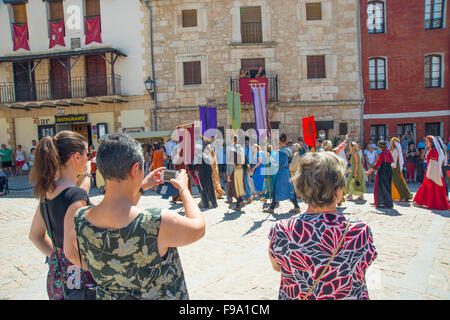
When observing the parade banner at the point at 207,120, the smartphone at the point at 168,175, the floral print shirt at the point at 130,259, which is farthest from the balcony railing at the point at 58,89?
the floral print shirt at the point at 130,259

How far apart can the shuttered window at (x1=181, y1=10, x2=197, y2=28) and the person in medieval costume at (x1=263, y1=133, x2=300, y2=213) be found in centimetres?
1253

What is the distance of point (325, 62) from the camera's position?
1752cm

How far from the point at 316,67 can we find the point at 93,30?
42.6 feet

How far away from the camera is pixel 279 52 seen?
57.7 feet

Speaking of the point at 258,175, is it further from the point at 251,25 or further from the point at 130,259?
the point at 251,25

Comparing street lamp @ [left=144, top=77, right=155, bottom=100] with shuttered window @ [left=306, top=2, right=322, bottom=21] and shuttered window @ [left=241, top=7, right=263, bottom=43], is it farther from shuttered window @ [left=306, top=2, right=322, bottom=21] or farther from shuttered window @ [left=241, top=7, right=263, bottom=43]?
shuttered window @ [left=306, top=2, right=322, bottom=21]

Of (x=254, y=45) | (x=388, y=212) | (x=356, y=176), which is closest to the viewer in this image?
(x=388, y=212)

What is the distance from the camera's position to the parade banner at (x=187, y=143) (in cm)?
905

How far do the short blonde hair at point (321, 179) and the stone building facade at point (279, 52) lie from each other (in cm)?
1586

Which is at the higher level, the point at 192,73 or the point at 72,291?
the point at 192,73

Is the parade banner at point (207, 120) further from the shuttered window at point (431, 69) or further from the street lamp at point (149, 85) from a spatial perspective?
the shuttered window at point (431, 69)

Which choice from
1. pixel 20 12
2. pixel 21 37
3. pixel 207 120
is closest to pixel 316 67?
pixel 207 120

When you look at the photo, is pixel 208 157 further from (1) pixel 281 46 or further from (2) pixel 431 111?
(2) pixel 431 111

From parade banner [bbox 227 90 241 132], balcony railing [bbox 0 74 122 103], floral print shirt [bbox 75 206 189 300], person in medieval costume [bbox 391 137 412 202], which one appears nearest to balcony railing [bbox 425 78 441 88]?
person in medieval costume [bbox 391 137 412 202]
